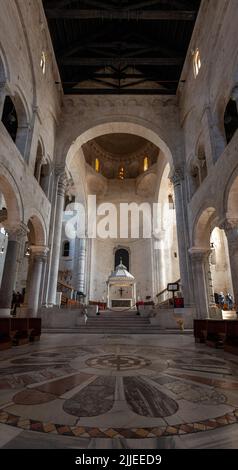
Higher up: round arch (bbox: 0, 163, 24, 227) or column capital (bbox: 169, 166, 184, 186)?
column capital (bbox: 169, 166, 184, 186)

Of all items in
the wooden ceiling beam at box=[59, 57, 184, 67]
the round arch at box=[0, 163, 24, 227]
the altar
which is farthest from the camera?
the altar

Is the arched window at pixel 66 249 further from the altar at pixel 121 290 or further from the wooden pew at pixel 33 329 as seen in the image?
the wooden pew at pixel 33 329

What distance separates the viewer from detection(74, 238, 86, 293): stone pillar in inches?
799

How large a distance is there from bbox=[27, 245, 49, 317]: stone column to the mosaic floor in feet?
24.9

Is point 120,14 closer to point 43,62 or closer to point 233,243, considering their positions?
point 43,62

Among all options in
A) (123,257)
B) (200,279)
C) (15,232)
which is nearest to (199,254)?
(200,279)

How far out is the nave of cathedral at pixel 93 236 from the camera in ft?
6.27

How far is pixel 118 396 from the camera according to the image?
2.14 meters

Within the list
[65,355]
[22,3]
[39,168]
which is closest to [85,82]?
[22,3]

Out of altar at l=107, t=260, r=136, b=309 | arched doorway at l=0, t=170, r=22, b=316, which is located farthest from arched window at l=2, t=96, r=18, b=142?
altar at l=107, t=260, r=136, b=309

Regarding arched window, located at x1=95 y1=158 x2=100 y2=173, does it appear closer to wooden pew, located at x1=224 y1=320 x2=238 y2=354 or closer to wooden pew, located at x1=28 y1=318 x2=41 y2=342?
wooden pew, located at x1=28 y1=318 x2=41 y2=342

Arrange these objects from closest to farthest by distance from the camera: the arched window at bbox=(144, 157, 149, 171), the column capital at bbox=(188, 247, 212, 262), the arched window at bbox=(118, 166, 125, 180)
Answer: the column capital at bbox=(188, 247, 212, 262) < the arched window at bbox=(144, 157, 149, 171) < the arched window at bbox=(118, 166, 125, 180)

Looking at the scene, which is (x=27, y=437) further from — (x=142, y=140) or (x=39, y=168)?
(x=142, y=140)

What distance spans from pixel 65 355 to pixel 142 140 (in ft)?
77.1
